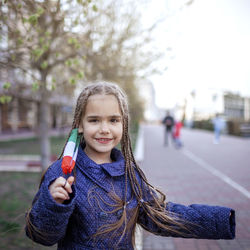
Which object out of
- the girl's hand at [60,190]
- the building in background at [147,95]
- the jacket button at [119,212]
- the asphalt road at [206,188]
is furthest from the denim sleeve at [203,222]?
the building in background at [147,95]

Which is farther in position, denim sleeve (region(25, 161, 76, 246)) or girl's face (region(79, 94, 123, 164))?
girl's face (region(79, 94, 123, 164))

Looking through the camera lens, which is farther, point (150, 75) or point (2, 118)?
point (2, 118)

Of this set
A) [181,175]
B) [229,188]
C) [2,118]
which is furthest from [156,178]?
[2,118]

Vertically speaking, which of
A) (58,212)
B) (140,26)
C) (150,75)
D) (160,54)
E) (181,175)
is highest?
(140,26)

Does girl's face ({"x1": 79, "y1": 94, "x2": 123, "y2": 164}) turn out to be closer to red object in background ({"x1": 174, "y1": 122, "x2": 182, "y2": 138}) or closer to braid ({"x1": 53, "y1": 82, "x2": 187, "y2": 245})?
braid ({"x1": 53, "y1": 82, "x2": 187, "y2": 245})

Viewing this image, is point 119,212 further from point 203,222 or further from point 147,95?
point 147,95

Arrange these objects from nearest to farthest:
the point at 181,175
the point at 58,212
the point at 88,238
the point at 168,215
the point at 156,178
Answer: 1. the point at 58,212
2. the point at 88,238
3. the point at 168,215
4. the point at 156,178
5. the point at 181,175

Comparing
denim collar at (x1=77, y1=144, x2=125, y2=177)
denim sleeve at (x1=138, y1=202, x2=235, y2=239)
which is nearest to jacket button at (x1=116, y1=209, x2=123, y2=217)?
denim collar at (x1=77, y1=144, x2=125, y2=177)

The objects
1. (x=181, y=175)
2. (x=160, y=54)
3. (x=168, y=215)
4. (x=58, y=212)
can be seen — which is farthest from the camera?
(x=181, y=175)

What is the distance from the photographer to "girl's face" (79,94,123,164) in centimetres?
153

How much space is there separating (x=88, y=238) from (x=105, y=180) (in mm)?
335

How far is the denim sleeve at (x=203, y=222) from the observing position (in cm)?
142

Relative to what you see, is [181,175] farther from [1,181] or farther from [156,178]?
[1,181]

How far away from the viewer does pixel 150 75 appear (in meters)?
6.30
